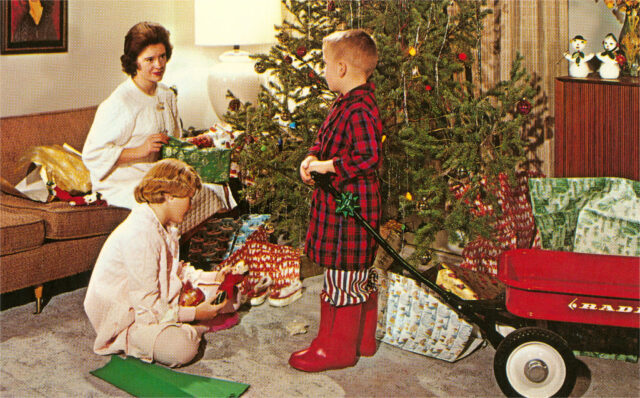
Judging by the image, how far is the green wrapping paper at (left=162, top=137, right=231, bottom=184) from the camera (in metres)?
3.94

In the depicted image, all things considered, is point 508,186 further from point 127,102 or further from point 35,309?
point 35,309

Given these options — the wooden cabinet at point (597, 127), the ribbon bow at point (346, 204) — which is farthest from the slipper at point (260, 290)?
the wooden cabinet at point (597, 127)

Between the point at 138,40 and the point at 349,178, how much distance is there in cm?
170

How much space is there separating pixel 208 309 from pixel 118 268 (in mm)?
458

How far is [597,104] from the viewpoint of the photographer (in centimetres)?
370

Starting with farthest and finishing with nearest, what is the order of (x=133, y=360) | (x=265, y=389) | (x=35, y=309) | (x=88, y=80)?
1. (x=88, y=80)
2. (x=35, y=309)
3. (x=133, y=360)
4. (x=265, y=389)

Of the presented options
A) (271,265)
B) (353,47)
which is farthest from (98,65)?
(353,47)

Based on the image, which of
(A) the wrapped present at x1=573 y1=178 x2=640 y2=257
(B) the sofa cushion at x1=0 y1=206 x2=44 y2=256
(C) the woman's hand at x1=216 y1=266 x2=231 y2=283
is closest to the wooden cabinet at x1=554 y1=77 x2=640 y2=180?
(A) the wrapped present at x1=573 y1=178 x2=640 y2=257

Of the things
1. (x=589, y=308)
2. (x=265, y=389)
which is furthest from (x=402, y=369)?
(x=589, y=308)

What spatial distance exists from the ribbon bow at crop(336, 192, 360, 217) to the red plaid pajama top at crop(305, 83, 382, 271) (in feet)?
0.17

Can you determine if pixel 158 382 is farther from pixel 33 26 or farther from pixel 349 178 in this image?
pixel 33 26

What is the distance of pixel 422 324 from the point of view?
3.11 metres

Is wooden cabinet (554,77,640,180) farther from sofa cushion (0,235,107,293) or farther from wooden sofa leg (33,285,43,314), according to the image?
wooden sofa leg (33,285,43,314)

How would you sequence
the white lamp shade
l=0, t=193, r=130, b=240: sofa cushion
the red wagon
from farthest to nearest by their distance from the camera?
1. the white lamp shade
2. l=0, t=193, r=130, b=240: sofa cushion
3. the red wagon
